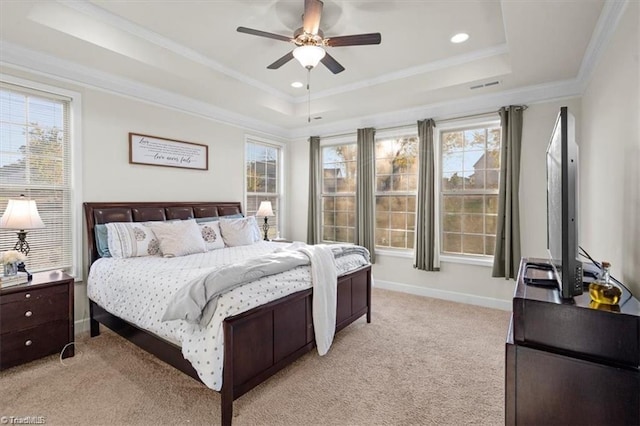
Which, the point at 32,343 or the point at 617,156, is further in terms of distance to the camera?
the point at 32,343

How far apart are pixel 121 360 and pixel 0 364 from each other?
79cm

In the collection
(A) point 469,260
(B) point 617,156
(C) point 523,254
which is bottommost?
(A) point 469,260

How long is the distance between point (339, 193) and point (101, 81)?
3.51m

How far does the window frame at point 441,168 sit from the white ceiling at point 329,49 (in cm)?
19

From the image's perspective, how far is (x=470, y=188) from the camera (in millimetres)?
4180

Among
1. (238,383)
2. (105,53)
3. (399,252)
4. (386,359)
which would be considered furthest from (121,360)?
(399,252)

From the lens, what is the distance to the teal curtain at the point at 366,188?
191 inches

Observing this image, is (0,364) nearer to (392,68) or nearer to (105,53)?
(105,53)

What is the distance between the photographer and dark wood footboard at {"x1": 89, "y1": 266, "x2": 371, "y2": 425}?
1832mm

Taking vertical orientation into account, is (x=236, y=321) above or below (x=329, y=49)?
below

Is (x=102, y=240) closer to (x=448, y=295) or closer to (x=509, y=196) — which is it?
(x=448, y=295)

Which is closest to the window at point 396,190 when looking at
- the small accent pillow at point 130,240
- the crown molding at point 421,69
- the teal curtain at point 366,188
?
the teal curtain at point 366,188

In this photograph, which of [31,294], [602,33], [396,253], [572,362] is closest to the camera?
[572,362]

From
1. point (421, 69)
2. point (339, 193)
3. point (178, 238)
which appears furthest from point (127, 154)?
point (421, 69)
